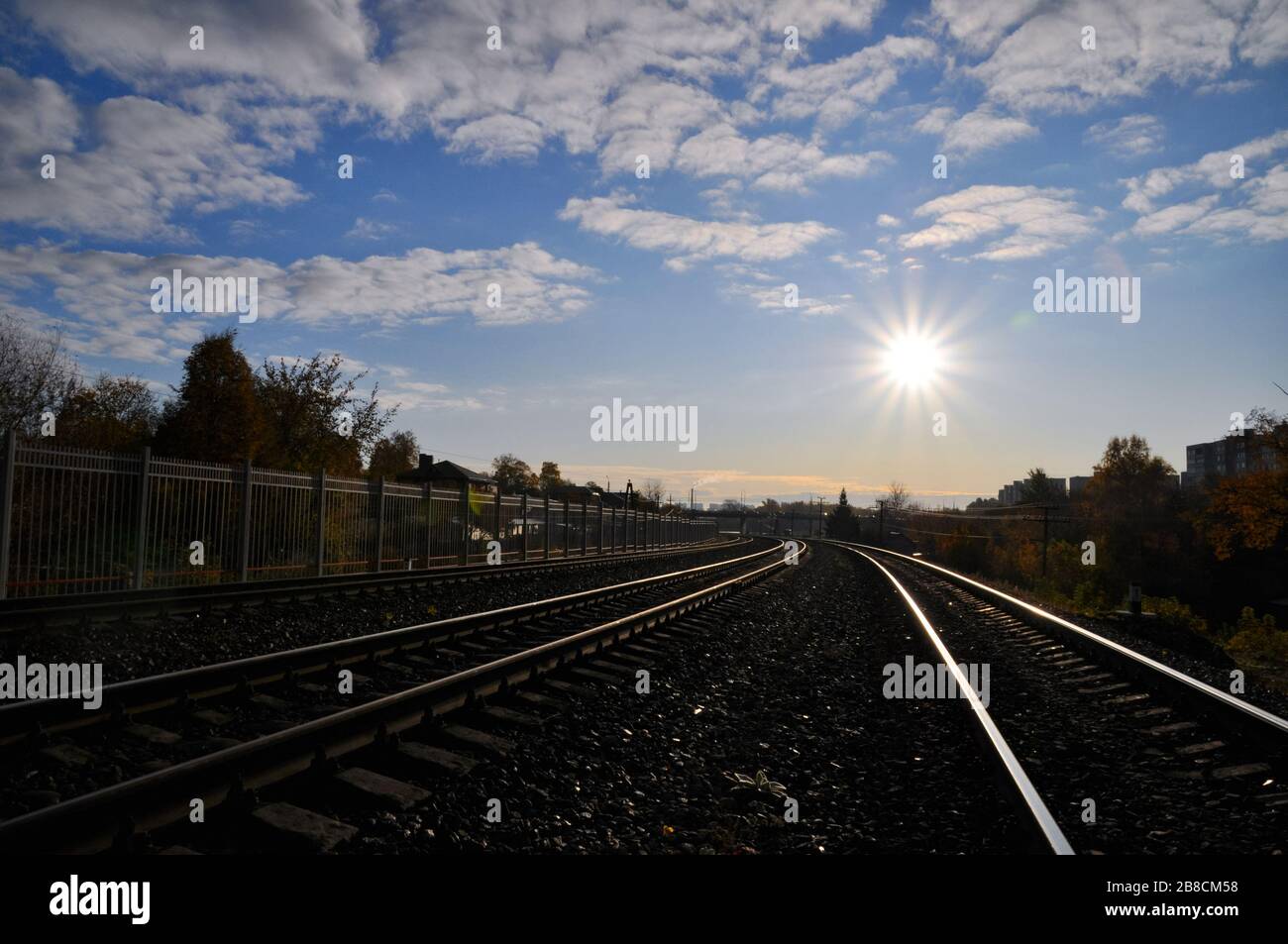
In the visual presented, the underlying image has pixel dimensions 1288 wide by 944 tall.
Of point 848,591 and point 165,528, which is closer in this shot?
point 165,528

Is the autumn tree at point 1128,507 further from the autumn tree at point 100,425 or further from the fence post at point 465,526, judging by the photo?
Answer: the autumn tree at point 100,425

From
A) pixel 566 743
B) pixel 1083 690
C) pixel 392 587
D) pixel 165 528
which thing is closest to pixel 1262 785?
pixel 1083 690

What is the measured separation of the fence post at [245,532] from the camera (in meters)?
16.2

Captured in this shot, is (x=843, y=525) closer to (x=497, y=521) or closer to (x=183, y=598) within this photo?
(x=497, y=521)

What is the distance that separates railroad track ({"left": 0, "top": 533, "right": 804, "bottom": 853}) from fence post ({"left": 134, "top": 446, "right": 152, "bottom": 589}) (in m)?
7.37

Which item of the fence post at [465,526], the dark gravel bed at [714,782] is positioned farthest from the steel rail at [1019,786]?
the fence post at [465,526]

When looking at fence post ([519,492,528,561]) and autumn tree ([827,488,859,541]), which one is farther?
autumn tree ([827,488,859,541])

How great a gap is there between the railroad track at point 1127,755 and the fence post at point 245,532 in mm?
13196

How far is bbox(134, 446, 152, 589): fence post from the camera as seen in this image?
45.2 feet

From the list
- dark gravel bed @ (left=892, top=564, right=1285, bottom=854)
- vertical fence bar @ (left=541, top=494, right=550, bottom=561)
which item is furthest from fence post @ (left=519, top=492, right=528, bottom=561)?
dark gravel bed @ (left=892, top=564, right=1285, bottom=854)

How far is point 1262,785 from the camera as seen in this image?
17.2ft

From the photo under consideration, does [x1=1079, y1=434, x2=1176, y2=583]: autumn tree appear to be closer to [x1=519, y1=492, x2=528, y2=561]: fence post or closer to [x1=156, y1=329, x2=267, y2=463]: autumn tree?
[x1=519, y1=492, x2=528, y2=561]: fence post
